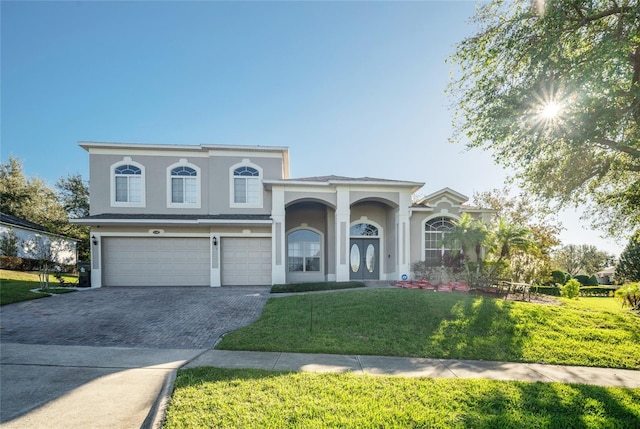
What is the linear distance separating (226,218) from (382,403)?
12733 millimetres

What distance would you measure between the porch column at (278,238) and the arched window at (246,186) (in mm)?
1401

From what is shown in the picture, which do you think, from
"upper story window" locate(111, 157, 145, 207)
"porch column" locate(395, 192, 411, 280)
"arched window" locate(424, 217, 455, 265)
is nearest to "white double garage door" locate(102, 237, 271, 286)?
"upper story window" locate(111, 157, 145, 207)

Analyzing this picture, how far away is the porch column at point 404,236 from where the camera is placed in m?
15.6

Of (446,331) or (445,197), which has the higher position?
(445,197)

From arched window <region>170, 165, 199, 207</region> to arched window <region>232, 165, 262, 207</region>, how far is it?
2079 mm

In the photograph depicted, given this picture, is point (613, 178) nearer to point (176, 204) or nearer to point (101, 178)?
point (176, 204)

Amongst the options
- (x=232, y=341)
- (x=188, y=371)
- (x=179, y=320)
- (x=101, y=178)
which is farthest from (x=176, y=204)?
(x=188, y=371)

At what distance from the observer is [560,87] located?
7.87 m

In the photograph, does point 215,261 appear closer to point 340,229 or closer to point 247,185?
point 247,185

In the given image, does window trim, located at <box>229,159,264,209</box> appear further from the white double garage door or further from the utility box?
the utility box

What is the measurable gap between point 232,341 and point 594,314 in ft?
34.4

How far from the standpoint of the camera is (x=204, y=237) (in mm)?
15680

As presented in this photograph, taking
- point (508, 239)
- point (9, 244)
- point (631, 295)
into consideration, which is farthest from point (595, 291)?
point (9, 244)

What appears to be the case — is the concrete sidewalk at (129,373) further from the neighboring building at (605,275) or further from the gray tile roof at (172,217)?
the neighboring building at (605,275)
